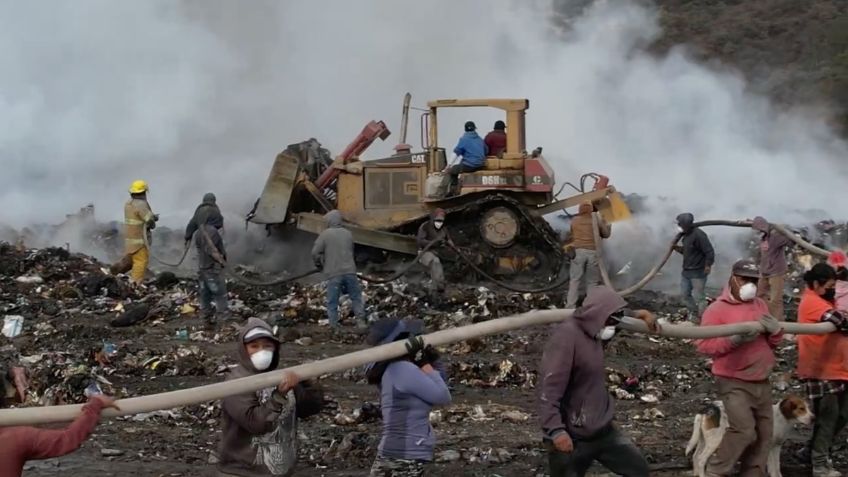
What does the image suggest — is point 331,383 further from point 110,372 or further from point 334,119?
point 334,119

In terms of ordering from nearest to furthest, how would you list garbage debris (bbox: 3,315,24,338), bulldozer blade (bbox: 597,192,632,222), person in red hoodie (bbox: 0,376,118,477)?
person in red hoodie (bbox: 0,376,118,477)
garbage debris (bbox: 3,315,24,338)
bulldozer blade (bbox: 597,192,632,222)

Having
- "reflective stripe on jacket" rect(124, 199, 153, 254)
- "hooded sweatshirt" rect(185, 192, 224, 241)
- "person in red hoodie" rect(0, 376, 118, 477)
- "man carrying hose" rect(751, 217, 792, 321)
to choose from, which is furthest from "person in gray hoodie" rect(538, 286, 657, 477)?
"reflective stripe on jacket" rect(124, 199, 153, 254)

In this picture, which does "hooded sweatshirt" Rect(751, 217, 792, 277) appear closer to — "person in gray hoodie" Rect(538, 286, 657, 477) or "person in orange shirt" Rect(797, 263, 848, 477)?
"person in orange shirt" Rect(797, 263, 848, 477)

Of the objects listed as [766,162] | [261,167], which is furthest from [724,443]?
[766,162]

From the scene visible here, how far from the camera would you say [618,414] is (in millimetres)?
8219

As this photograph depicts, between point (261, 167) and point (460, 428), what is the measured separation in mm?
15138

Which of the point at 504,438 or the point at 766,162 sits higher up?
the point at 766,162

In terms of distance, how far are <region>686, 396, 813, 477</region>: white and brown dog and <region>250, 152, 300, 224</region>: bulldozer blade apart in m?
11.0

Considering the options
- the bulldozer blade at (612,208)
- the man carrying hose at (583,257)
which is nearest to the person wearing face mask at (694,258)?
the man carrying hose at (583,257)

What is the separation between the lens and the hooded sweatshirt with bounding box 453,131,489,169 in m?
15.5

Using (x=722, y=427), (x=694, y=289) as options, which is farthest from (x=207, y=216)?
(x=722, y=427)

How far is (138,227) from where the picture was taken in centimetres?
1377

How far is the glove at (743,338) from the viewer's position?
5.63 m

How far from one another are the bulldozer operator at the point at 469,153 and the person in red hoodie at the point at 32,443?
11.8m
